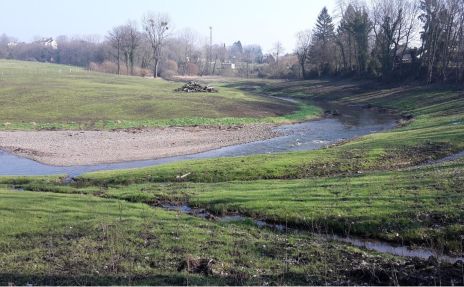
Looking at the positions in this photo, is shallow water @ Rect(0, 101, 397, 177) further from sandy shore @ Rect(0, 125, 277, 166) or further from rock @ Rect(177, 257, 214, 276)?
rock @ Rect(177, 257, 214, 276)

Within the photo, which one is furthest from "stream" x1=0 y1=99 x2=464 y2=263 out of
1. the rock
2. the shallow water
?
the rock

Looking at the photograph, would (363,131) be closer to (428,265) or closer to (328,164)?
(328,164)

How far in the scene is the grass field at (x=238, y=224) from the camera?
13148 millimetres

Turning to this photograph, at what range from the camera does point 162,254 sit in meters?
14.7

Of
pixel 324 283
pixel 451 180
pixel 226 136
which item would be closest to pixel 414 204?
pixel 451 180

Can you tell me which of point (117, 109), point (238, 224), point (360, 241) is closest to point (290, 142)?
point (238, 224)

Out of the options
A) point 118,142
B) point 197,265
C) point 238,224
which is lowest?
point 118,142

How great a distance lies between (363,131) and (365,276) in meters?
43.1

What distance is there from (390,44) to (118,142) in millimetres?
75730

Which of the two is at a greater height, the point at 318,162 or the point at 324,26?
the point at 324,26

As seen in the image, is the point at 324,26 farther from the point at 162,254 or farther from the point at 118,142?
the point at 162,254

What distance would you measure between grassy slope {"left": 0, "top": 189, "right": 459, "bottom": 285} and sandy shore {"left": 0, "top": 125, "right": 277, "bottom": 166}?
20668mm

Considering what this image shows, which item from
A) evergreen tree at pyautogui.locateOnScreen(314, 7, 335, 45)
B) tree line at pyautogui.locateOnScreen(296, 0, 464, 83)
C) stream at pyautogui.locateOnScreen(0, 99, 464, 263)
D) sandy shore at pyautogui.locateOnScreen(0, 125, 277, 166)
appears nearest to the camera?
stream at pyautogui.locateOnScreen(0, 99, 464, 263)

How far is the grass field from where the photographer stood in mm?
13148
